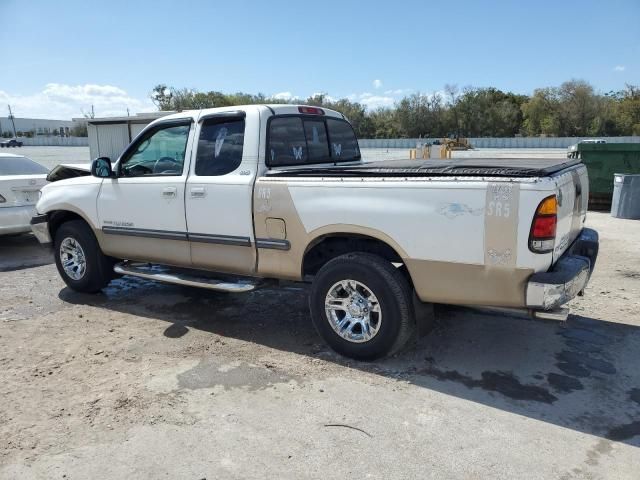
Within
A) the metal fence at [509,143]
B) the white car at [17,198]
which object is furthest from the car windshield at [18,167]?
the metal fence at [509,143]

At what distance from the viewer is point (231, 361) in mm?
4328

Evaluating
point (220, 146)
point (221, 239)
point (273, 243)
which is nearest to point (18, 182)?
point (220, 146)

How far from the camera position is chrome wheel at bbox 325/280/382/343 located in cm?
415

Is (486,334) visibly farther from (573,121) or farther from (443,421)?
(573,121)

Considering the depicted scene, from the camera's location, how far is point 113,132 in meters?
19.9

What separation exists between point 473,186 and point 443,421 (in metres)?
1.56

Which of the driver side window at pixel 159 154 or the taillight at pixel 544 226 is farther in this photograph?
the driver side window at pixel 159 154


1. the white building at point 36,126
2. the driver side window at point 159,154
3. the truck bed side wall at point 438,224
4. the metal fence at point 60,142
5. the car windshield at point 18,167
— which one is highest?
the white building at point 36,126

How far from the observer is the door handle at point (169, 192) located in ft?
16.6

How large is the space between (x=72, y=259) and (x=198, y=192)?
7.85 ft

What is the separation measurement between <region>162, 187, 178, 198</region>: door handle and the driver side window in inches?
6.2

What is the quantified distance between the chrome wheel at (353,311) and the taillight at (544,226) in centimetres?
126

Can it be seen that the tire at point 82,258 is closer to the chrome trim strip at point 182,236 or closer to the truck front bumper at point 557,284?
the chrome trim strip at point 182,236

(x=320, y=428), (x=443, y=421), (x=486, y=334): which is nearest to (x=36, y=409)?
(x=320, y=428)
